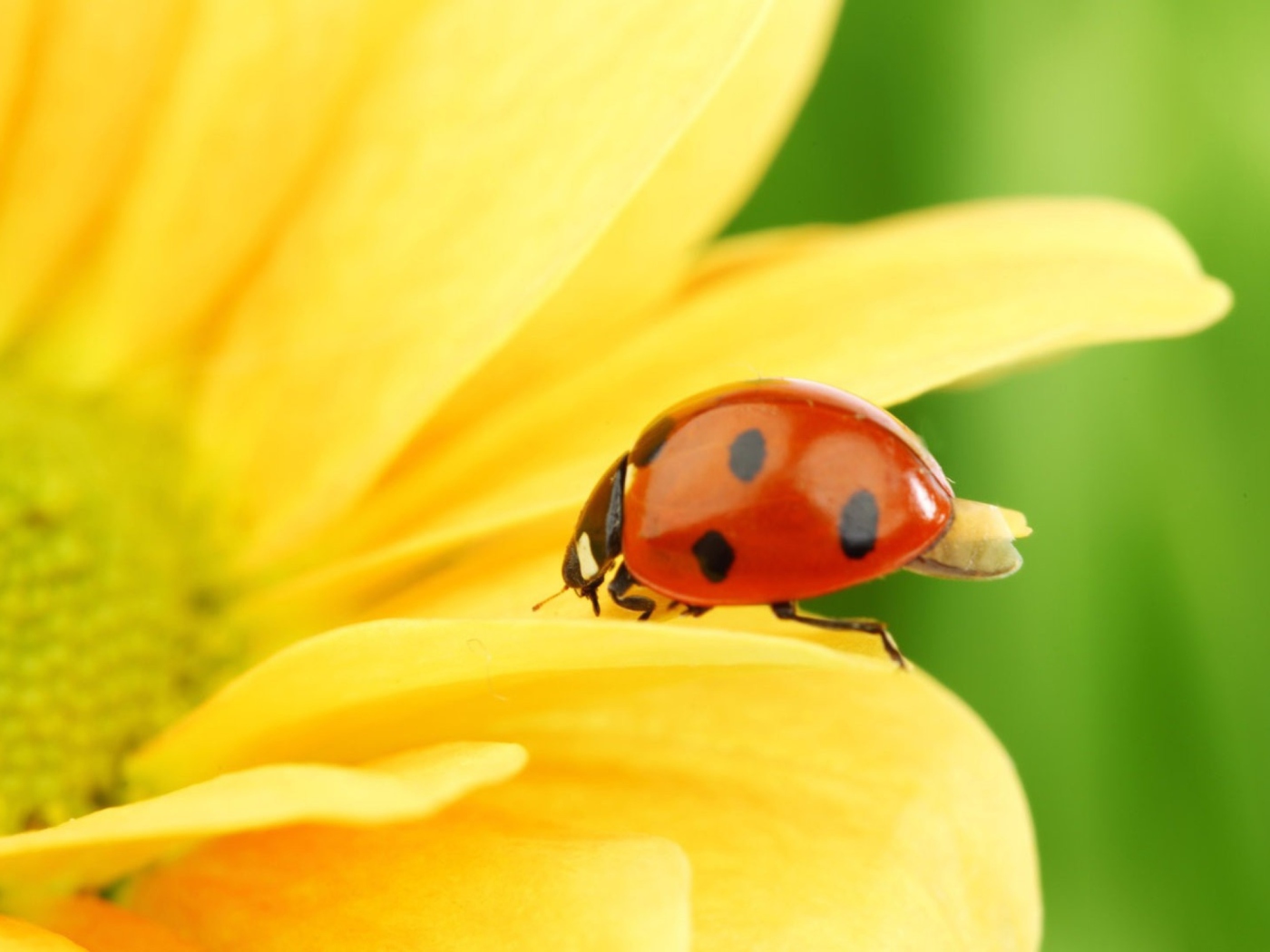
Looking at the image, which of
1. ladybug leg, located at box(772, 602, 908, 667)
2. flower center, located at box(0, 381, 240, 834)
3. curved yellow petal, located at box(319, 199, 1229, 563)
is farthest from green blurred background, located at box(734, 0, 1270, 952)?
flower center, located at box(0, 381, 240, 834)

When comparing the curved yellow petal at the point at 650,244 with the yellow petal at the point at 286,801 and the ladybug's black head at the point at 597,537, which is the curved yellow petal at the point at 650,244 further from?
the yellow petal at the point at 286,801

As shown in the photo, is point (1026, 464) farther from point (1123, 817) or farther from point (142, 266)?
point (142, 266)

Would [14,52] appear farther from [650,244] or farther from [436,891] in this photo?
[436,891]

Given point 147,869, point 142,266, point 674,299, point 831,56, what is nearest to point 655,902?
point 147,869

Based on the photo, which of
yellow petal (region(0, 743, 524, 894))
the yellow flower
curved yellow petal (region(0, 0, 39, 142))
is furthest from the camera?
curved yellow petal (region(0, 0, 39, 142))

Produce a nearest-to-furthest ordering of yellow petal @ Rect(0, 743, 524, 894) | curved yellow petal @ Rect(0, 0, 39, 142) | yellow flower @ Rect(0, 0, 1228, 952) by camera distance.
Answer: yellow petal @ Rect(0, 743, 524, 894), yellow flower @ Rect(0, 0, 1228, 952), curved yellow petal @ Rect(0, 0, 39, 142)

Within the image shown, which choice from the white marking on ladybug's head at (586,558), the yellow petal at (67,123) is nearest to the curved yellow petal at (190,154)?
the yellow petal at (67,123)

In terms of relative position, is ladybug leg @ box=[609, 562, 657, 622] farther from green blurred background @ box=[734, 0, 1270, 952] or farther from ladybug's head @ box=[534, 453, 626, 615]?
green blurred background @ box=[734, 0, 1270, 952]
